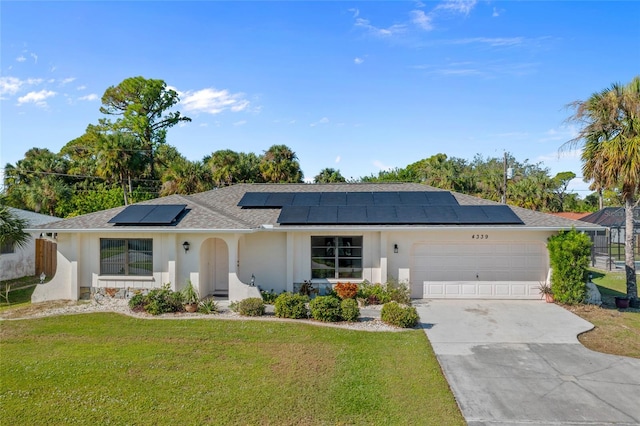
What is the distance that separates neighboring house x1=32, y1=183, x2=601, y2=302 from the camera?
45.2ft

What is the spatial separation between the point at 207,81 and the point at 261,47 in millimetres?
4465

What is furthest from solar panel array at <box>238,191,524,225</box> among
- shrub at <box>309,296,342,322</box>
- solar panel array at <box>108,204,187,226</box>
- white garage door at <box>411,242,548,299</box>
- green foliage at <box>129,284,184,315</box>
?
green foliage at <box>129,284,184,315</box>

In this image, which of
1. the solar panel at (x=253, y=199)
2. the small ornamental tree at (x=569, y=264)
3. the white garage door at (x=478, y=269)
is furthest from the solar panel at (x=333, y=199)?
the small ornamental tree at (x=569, y=264)

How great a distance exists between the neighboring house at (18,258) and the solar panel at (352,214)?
48.0 feet

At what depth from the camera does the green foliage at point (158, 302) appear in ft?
39.8

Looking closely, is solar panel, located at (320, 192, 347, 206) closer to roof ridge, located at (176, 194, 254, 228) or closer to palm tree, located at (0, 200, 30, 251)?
roof ridge, located at (176, 194, 254, 228)

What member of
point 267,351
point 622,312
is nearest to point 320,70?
point 267,351

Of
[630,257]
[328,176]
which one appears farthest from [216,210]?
[328,176]

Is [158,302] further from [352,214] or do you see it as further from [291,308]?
[352,214]

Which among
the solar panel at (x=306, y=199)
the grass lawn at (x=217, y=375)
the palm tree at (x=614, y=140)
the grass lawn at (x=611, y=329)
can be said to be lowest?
the grass lawn at (x=611, y=329)

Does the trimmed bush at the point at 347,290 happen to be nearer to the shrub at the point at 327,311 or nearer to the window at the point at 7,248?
the shrub at the point at 327,311

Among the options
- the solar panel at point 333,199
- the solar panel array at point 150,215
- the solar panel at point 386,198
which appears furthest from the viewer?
the solar panel at point 333,199

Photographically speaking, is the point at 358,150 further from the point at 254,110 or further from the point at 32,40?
the point at 32,40

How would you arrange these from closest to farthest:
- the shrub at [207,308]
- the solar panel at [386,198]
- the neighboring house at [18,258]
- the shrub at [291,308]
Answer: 1. the shrub at [291,308]
2. the shrub at [207,308]
3. the solar panel at [386,198]
4. the neighboring house at [18,258]
